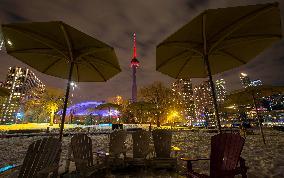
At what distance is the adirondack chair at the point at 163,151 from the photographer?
470 cm

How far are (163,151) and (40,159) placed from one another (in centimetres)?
331

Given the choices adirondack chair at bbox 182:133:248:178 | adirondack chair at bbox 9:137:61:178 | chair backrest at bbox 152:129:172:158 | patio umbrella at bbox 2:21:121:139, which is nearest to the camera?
adirondack chair at bbox 9:137:61:178

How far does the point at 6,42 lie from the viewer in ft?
14.9

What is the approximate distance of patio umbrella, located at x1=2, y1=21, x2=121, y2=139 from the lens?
13.2ft

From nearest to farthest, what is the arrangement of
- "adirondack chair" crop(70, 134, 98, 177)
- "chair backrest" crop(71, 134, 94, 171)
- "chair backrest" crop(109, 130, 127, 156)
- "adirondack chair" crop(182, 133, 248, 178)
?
"adirondack chair" crop(182, 133, 248, 178) → "adirondack chair" crop(70, 134, 98, 177) → "chair backrest" crop(71, 134, 94, 171) → "chair backrest" crop(109, 130, 127, 156)

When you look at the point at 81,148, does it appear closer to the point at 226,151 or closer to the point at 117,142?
the point at 117,142

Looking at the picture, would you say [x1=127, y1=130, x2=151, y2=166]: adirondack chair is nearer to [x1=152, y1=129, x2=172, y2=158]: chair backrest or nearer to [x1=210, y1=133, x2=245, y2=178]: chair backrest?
[x1=152, y1=129, x2=172, y2=158]: chair backrest

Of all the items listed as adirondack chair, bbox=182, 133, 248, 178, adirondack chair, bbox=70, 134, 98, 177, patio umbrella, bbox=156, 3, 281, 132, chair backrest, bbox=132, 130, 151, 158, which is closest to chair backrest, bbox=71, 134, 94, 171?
adirondack chair, bbox=70, 134, 98, 177

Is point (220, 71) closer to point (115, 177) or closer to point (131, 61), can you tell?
point (115, 177)

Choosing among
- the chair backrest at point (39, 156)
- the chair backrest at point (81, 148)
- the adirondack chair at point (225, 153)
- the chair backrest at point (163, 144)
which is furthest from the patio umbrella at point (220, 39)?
the chair backrest at point (39, 156)

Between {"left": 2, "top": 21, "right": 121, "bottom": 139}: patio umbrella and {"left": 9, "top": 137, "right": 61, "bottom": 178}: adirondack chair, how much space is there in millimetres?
1329

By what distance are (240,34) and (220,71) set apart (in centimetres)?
193

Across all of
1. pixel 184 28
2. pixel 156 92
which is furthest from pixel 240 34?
pixel 156 92

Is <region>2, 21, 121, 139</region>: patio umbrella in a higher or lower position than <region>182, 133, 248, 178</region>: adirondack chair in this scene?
higher
